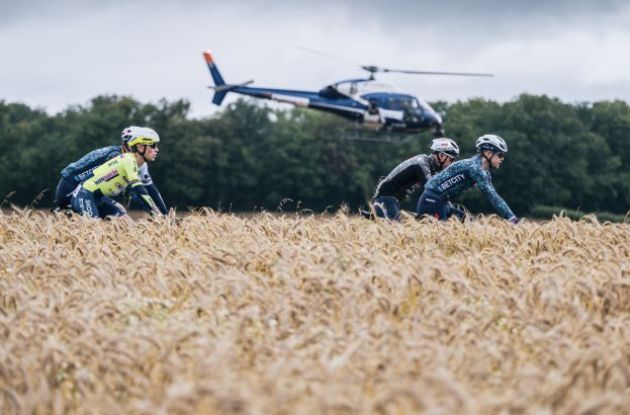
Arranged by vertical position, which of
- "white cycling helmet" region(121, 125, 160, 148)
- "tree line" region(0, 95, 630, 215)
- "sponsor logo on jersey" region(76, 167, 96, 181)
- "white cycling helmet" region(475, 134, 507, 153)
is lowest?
"tree line" region(0, 95, 630, 215)

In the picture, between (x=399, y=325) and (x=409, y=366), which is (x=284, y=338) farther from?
(x=409, y=366)

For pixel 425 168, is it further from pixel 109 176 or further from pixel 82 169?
pixel 82 169

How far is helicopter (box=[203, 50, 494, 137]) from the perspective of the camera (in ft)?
217

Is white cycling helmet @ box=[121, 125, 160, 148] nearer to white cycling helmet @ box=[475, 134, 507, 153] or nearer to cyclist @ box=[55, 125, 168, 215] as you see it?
cyclist @ box=[55, 125, 168, 215]

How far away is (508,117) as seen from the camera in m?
116

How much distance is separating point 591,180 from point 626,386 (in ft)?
355

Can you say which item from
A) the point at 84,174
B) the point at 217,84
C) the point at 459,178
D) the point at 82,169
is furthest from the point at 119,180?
the point at 217,84

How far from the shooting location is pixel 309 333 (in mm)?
Result: 7059

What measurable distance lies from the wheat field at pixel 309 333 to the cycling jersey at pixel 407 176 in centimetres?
566

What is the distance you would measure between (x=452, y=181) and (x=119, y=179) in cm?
485

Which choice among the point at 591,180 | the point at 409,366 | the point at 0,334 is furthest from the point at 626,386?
the point at 591,180

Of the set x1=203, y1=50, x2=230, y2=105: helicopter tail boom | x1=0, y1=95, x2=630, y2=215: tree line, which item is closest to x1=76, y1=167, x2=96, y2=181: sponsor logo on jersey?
x1=203, y1=50, x2=230, y2=105: helicopter tail boom

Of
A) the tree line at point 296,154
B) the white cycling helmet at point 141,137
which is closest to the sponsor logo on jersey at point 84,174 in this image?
the white cycling helmet at point 141,137

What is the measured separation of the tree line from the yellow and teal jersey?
81.9m
